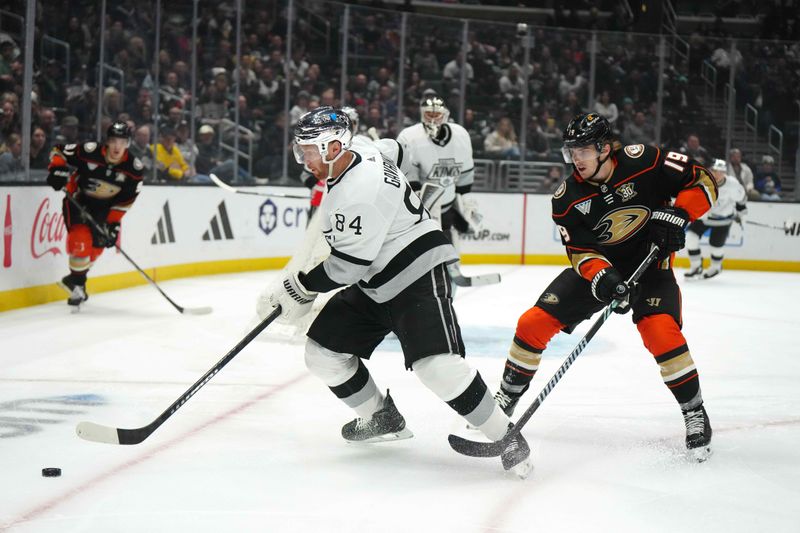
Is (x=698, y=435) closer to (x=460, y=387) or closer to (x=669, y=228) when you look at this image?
(x=669, y=228)

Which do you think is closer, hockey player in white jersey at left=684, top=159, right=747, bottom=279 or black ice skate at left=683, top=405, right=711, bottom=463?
black ice skate at left=683, top=405, right=711, bottom=463

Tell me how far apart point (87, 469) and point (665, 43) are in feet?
31.3

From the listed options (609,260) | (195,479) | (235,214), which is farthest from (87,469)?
(235,214)

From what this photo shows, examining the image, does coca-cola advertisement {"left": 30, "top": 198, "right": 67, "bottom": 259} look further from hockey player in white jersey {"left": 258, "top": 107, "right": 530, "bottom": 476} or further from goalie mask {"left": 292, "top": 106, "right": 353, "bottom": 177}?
goalie mask {"left": 292, "top": 106, "right": 353, "bottom": 177}

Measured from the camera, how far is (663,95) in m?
11.2

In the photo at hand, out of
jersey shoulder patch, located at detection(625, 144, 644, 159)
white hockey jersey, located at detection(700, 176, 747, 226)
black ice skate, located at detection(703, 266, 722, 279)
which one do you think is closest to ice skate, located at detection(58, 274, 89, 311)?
jersey shoulder patch, located at detection(625, 144, 644, 159)

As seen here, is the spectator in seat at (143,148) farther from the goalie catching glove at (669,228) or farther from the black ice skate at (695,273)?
the goalie catching glove at (669,228)

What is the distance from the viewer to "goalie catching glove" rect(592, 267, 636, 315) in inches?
126

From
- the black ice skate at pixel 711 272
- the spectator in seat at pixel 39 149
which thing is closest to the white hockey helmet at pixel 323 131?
the spectator in seat at pixel 39 149

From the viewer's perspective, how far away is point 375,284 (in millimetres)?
3117

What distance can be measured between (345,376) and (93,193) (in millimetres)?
3699

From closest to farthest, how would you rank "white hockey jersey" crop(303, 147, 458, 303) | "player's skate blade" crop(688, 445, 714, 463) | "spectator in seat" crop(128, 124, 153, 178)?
"white hockey jersey" crop(303, 147, 458, 303) < "player's skate blade" crop(688, 445, 714, 463) < "spectator in seat" crop(128, 124, 153, 178)

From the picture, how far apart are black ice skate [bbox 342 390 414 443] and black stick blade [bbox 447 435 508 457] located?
307 millimetres

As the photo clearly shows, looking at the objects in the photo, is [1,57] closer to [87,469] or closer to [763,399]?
[87,469]
